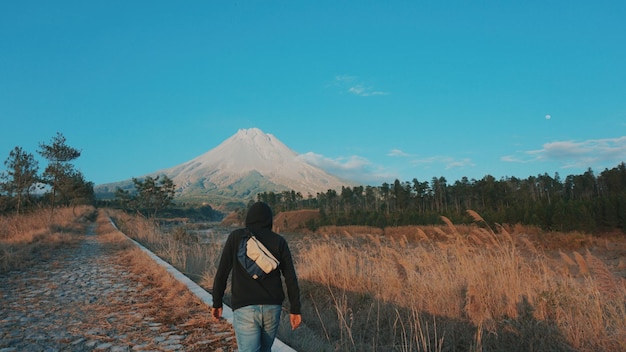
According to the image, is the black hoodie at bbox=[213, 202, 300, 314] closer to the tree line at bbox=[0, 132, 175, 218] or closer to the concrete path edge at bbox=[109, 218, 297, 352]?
the concrete path edge at bbox=[109, 218, 297, 352]

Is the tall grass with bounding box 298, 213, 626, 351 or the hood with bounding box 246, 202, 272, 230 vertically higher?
the hood with bounding box 246, 202, 272, 230

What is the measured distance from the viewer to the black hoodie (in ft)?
9.29

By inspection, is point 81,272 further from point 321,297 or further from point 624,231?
point 624,231

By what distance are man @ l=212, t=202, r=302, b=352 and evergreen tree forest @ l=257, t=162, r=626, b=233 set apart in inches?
802

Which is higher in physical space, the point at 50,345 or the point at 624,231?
the point at 50,345

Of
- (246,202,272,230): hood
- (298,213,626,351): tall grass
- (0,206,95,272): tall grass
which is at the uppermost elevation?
(246,202,272,230): hood

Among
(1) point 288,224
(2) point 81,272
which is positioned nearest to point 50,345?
(2) point 81,272

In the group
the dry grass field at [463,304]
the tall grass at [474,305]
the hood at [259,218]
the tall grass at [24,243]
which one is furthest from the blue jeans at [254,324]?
the tall grass at [24,243]

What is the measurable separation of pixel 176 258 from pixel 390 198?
75.8 metres

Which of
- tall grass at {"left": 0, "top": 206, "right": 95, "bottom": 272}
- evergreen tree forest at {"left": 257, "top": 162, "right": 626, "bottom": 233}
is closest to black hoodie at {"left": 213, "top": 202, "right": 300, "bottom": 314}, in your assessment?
tall grass at {"left": 0, "top": 206, "right": 95, "bottom": 272}

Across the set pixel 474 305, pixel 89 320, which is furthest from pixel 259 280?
pixel 474 305

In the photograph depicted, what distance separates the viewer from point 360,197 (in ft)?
332

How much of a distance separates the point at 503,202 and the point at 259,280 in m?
65.6

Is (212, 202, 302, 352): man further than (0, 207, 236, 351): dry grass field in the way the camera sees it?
No
